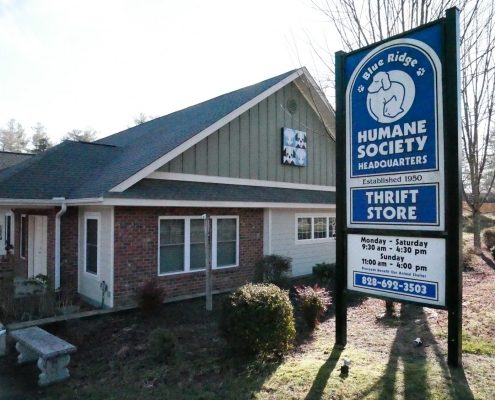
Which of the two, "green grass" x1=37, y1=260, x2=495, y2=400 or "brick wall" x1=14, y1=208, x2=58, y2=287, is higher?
"brick wall" x1=14, y1=208, x2=58, y2=287

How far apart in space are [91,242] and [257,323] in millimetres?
6456

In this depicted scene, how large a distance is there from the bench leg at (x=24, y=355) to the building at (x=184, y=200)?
9.27ft

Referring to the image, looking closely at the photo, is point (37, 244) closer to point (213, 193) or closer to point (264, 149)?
point (213, 193)

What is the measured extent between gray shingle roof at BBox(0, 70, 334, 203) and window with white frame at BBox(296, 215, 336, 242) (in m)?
0.91

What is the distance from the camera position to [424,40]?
17.9ft

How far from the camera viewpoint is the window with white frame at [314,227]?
47.1ft

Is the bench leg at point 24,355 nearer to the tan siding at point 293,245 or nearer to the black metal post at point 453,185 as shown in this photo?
the black metal post at point 453,185

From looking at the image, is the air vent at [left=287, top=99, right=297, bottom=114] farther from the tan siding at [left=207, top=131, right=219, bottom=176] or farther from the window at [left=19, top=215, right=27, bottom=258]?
the window at [left=19, top=215, right=27, bottom=258]

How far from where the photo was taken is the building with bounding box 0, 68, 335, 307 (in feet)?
32.5

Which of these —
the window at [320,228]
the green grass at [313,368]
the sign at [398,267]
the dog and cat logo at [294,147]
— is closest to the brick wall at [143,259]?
the green grass at [313,368]

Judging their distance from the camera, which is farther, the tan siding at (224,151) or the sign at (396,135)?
the tan siding at (224,151)

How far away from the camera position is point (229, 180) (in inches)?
484

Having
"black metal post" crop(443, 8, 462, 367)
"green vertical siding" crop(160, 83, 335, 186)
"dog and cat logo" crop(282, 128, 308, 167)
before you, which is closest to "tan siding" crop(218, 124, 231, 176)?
"green vertical siding" crop(160, 83, 335, 186)

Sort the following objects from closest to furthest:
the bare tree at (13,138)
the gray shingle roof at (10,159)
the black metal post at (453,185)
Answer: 1. the black metal post at (453,185)
2. the gray shingle roof at (10,159)
3. the bare tree at (13,138)
